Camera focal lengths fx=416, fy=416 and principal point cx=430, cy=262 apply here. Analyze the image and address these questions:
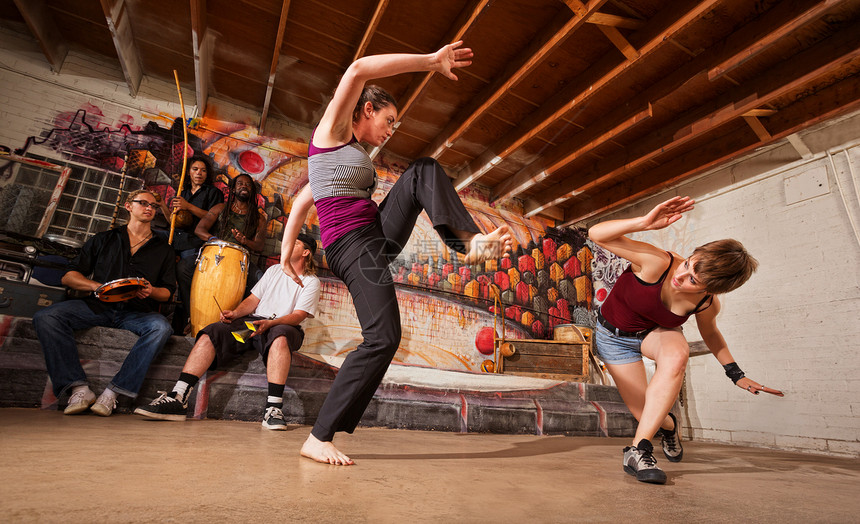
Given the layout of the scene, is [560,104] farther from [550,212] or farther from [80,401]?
[80,401]

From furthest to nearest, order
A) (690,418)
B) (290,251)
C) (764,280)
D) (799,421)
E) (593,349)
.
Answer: (593,349)
(690,418)
(764,280)
(799,421)
(290,251)

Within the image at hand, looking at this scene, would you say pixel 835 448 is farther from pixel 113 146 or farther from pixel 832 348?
pixel 113 146

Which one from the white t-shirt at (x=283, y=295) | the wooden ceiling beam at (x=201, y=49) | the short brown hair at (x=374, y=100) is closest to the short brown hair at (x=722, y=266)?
the short brown hair at (x=374, y=100)

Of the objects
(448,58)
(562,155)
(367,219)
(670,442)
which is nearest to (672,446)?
(670,442)

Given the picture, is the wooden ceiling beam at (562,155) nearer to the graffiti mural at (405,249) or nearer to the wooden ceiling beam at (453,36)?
the graffiti mural at (405,249)

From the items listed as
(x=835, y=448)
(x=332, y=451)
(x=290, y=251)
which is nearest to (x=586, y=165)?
(x=835, y=448)

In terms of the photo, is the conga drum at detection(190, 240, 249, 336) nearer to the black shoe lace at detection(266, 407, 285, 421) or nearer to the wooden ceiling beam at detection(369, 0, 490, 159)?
the black shoe lace at detection(266, 407, 285, 421)

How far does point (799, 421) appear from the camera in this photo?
498cm

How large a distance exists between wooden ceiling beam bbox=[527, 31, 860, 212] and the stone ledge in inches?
140

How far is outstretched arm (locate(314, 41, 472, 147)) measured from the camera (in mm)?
1496

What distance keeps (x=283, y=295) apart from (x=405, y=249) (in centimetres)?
330

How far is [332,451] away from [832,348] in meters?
6.09

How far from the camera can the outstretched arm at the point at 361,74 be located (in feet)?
4.91

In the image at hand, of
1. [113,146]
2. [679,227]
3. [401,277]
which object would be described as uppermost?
[679,227]
